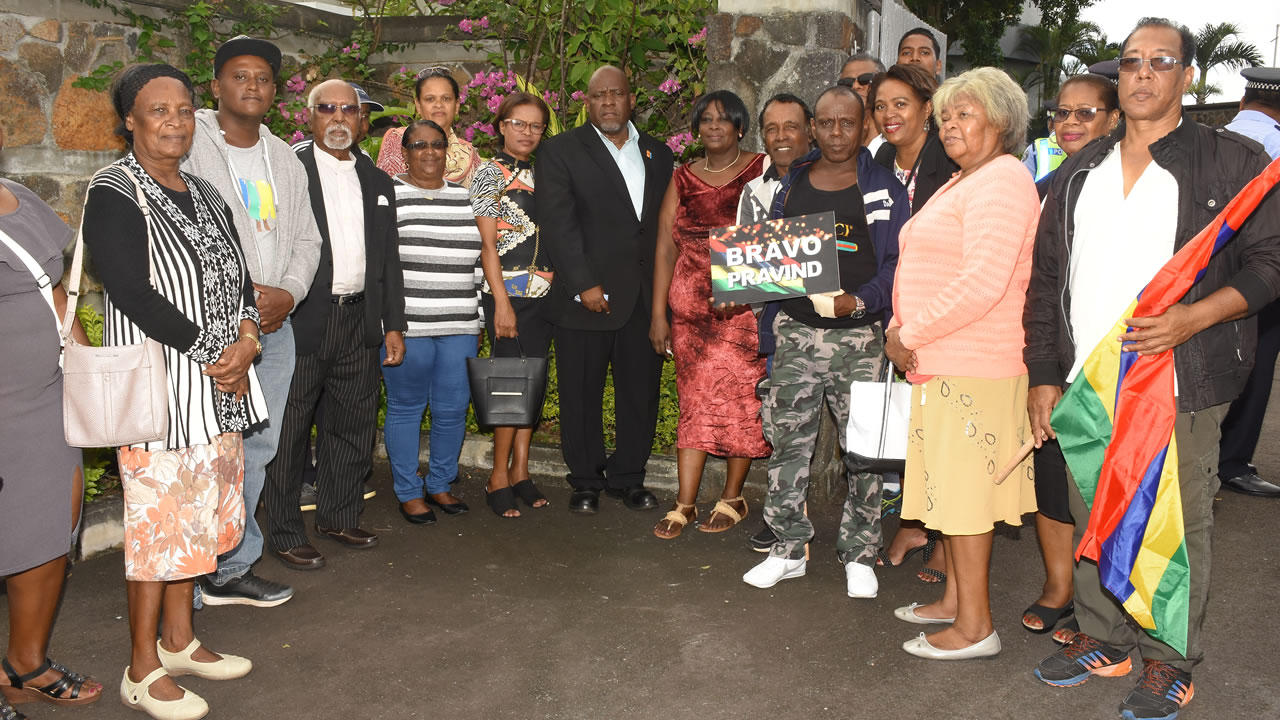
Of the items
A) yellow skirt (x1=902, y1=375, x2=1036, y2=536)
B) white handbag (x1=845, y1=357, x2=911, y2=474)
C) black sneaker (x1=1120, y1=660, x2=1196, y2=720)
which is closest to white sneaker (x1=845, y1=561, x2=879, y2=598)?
white handbag (x1=845, y1=357, x2=911, y2=474)

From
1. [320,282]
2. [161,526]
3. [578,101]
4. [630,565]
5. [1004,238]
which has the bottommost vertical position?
[630,565]

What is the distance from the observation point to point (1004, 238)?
3721 mm

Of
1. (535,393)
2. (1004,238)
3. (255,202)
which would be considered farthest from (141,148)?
(1004,238)

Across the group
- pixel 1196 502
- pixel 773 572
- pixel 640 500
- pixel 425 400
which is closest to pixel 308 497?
Result: pixel 425 400

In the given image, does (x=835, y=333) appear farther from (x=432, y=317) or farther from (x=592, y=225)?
(x=432, y=317)

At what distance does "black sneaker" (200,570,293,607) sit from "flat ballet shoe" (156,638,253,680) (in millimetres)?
676

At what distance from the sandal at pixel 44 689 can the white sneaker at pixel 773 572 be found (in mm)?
2768

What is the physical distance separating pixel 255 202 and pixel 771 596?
114 inches

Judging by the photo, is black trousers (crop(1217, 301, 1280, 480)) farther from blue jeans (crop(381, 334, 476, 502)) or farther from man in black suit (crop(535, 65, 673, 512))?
blue jeans (crop(381, 334, 476, 502))

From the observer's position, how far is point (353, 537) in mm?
5363

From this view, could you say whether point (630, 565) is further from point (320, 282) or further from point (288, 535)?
point (320, 282)

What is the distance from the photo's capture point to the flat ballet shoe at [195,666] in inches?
153

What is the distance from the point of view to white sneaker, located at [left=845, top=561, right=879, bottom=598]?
4.70 metres

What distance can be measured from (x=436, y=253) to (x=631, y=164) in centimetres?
121
